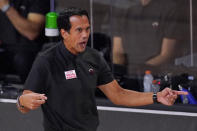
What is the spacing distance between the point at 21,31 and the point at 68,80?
8.78 feet

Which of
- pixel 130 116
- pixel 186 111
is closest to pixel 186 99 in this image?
pixel 186 111

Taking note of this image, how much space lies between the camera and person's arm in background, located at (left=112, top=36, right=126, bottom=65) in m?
5.50

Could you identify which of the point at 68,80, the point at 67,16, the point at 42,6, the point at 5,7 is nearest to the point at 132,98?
the point at 68,80

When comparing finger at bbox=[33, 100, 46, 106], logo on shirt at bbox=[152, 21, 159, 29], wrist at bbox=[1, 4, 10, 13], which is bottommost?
finger at bbox=[33, 100, 46, 106]

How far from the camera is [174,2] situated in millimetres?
5215

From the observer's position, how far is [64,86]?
11.3ft

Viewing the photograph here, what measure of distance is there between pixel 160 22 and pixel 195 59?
558mm

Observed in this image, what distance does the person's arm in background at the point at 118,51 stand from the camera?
5504mm

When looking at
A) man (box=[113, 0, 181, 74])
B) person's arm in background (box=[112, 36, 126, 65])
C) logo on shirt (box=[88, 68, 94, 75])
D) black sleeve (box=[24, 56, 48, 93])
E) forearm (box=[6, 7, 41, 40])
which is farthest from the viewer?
forearm (box=[6, 7, 41, 40])

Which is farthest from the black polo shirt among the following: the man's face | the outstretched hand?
the outstretched hand

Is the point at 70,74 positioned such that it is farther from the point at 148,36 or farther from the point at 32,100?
the point at 148,36

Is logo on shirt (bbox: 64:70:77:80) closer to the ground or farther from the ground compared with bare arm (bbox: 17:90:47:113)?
farther from the ground

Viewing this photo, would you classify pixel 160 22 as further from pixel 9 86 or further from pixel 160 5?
pixel 9 86

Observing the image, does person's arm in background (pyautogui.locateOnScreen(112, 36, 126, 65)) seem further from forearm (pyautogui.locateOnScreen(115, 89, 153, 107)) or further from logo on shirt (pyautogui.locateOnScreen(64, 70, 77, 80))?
logo on shirt (pyautogui.locateOnScreen(64, 70, 77, 80))
